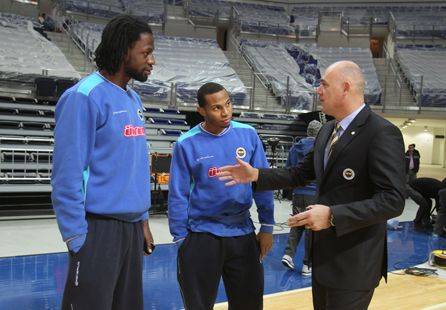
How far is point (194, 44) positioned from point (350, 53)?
18.3ft

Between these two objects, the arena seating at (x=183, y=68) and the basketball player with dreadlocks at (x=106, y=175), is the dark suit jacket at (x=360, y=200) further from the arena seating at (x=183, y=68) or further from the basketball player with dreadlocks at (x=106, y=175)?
the arena seating at (x=183, y=68)

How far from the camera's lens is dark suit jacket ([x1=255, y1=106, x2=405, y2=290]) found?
6.33 feet

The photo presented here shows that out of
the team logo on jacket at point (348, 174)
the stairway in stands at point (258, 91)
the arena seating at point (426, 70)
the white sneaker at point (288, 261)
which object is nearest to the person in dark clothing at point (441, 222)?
the white sneaker at point (288, 261)

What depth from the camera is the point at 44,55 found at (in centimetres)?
1321

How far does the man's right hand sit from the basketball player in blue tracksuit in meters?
0.21

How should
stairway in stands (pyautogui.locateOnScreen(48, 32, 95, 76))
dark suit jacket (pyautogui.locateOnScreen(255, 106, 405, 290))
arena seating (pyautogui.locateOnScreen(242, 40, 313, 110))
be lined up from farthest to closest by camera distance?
arena seating (pyautogui.locateOnScreen(242, 40, 313, 110))
stairway in stands (pyautogui.locateOnScreen(48, 32, 95, 76))
dark suit jacket (pyautogui.locateOnScreen(255, 106, 405, 290))

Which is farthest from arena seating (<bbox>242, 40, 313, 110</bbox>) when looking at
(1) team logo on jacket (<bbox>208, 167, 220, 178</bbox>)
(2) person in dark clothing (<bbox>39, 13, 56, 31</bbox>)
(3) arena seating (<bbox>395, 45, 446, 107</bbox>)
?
(1) team logo on jacket (<bbox>208, 167, 220, 178</bbox>)

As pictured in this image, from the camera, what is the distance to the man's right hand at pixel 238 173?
2.41 m

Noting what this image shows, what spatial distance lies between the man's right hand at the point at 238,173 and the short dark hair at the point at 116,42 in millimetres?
674

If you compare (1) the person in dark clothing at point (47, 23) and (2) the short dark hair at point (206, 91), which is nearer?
(2) the short dark hair at point (206, 91)

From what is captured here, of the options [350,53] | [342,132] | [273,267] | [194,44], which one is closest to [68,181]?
[342,132]

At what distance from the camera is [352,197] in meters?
2.05

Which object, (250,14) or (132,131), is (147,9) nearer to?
(250,14)

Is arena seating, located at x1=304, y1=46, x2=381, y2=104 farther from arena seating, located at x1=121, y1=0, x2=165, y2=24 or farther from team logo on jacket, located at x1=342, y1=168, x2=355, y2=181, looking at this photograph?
team logo on jacket, located at x1=342, y1=168, x2=355, y2=181
